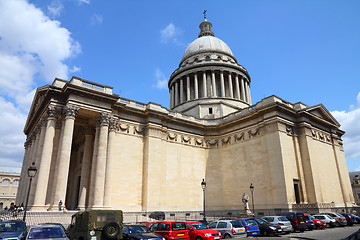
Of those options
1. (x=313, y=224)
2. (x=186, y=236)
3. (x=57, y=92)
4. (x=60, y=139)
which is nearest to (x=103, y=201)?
(x=60, y=139)

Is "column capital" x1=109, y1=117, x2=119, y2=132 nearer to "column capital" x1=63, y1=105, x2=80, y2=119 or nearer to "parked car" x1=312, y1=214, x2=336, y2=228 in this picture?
"column capital" x1=63, y1=105, x2=80, y2=119

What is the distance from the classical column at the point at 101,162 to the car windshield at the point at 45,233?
14.6m

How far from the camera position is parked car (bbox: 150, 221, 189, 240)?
45.9 feet

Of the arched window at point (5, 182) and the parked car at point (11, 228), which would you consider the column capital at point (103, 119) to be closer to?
the parked car at point (11, 228)

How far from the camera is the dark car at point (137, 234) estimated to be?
12.1 m

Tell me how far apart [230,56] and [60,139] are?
38.7 meters

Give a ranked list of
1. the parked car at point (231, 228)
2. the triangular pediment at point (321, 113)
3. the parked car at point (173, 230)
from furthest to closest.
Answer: the triangular pediment at point (321, 113), the parked car at point (231, 228), the parked car at point (173, 230)

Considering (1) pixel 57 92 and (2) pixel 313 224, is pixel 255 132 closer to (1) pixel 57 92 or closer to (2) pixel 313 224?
(2) pixel 313 224

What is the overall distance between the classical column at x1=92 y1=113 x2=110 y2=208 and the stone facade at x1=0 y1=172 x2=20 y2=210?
214 feet

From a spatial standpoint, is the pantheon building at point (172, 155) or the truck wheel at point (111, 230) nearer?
the truck wheel at point (111, 230)

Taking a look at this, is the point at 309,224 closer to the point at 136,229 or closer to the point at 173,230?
the point at 173,230

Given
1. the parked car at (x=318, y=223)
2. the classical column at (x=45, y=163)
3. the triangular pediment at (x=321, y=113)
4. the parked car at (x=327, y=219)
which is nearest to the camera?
the parked car at (x=318, y=223)

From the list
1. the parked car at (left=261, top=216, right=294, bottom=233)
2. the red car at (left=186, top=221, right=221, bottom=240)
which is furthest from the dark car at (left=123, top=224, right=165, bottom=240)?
the parked car at (left=261, top=216, right=294, bottom=233)

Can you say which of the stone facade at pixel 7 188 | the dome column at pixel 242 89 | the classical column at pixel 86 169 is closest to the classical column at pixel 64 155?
the classical column at pixel 86 169
